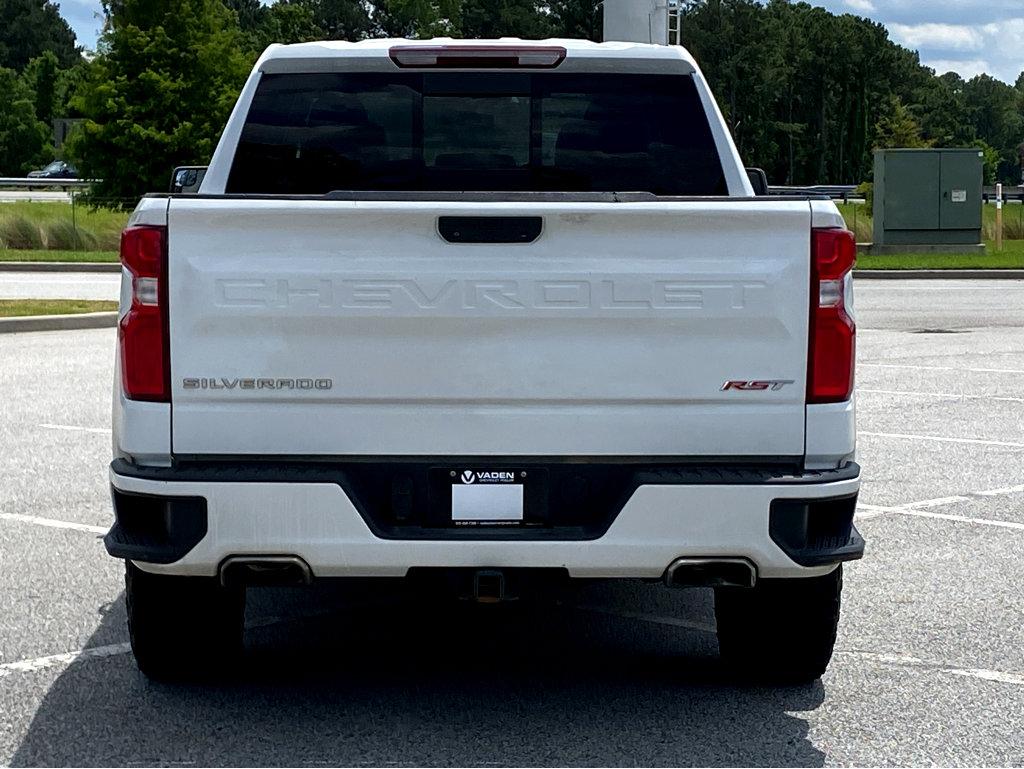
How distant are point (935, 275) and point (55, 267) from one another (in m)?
16.2

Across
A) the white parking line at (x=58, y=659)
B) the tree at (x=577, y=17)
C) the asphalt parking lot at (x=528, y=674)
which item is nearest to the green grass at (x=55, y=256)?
the asphalt parking lot at (x=528, y=674)

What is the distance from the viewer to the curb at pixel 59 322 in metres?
19.4

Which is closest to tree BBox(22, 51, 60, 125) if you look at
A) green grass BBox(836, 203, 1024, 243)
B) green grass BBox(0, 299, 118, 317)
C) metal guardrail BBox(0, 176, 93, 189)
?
metal guardrail BBox(0, 176, 93, 189)

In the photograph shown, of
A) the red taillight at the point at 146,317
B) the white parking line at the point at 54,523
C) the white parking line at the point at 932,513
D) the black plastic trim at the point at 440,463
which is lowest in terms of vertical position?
the white parking line at the point at 932,513

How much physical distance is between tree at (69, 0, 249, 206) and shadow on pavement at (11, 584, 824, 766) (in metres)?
34.3

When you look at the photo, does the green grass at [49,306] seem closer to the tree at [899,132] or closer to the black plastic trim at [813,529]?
the black plastic trim at [813,529]

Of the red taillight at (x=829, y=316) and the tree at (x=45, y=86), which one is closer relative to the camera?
the red taillight at (x=829, y=316)

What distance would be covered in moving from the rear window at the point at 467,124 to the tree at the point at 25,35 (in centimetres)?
17779

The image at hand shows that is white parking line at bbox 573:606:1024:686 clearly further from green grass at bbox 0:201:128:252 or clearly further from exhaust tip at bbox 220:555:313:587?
green grass at bbox 0:201:128:252

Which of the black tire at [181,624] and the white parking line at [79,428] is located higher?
the black tire at [181,624]

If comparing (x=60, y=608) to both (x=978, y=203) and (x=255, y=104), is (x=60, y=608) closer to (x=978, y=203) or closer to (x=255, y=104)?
(x=255, y=104)

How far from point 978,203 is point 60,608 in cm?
3208

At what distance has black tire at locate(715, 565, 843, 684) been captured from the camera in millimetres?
5352

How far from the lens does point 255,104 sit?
21.3ft
